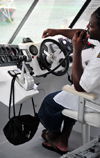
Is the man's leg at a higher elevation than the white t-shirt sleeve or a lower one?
lower

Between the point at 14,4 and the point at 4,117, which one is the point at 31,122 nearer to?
the point at 4,117

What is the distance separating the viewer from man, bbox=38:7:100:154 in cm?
150

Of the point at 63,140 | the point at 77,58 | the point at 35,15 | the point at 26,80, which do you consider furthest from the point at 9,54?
the point at 35,15

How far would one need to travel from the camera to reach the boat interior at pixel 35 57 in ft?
6.60

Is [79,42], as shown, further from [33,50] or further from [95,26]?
[33,50]

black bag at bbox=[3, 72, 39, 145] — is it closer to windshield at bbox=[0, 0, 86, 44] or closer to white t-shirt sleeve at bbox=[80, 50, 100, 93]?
white t-shirt sleeve at bbox=[80, 50, 100, 93]

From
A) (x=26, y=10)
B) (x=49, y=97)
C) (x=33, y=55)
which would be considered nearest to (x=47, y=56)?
(x=33, y=55)

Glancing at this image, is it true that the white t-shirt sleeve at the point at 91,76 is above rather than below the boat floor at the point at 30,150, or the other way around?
above

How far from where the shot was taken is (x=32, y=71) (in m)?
2.38

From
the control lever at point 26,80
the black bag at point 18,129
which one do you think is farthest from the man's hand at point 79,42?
the black bag at point 18,129

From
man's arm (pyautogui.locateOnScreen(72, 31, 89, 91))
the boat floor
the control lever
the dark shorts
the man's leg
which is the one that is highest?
man's arm (pyautogui.locateOnScreen(72, 31, 89, 91))

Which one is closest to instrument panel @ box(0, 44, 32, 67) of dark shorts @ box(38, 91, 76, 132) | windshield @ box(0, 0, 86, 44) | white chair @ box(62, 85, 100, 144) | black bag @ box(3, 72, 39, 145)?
black bag @ box(3, 72, 39, 145)

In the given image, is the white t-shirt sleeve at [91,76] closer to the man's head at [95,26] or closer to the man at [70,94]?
the man at [70,94]

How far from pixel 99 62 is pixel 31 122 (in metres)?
0.83
